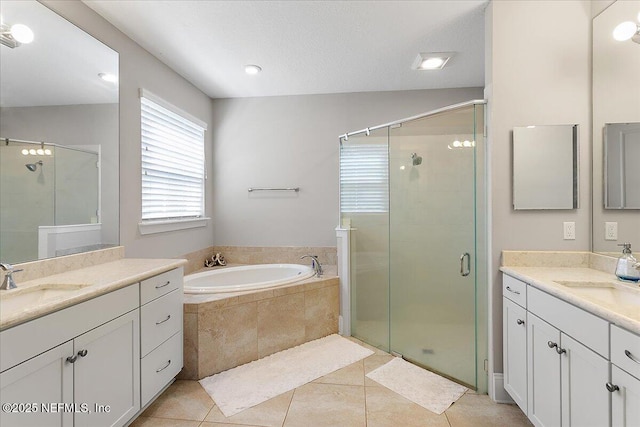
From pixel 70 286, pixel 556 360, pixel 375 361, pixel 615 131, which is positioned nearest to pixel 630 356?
pixel 556 360

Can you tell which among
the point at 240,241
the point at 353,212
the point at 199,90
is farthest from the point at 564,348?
the point at 199,90

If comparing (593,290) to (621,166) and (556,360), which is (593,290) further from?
(621,166)

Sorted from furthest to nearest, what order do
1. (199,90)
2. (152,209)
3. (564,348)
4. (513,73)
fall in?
(199,90) → (152,209) → (513,73) → (564,348)

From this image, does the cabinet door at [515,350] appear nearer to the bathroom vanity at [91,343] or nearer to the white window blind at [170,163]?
the bathroom vanity at [91,343]

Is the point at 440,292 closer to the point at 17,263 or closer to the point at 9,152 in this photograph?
the point at 17,263

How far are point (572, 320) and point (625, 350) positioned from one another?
26cm

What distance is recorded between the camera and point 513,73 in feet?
6.31

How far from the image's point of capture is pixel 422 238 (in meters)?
2.58

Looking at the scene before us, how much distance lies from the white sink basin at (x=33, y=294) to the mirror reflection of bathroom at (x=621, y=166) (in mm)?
2796

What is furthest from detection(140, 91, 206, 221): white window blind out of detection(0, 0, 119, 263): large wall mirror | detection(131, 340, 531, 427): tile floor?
detection(131, 340, 531, 427): tile floor

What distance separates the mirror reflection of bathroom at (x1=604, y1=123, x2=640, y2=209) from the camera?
161 centimetres

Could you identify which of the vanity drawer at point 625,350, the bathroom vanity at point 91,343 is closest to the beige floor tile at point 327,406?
the bathroom vanity at point 91,343

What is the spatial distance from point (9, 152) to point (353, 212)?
2511 mm

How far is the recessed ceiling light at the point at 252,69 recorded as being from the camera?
281 centimetres
